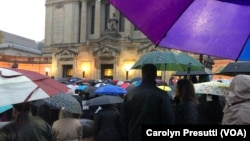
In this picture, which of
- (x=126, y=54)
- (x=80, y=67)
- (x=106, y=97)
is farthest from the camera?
(x=80, y=67)

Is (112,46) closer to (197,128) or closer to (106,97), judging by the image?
(106,97)

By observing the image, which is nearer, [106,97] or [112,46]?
[106,97]

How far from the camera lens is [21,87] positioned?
3.76 m

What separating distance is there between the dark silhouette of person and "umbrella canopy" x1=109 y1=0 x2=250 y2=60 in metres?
1.01

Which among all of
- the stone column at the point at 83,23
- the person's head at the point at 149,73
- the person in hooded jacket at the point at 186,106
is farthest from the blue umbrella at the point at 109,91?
the stone column at the point at 83,23

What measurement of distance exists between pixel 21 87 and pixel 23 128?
1.68 feet

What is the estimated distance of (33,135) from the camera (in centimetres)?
402

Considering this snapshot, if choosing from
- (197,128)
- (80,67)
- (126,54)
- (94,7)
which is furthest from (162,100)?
(94,7)

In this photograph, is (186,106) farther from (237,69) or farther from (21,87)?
(237,69)

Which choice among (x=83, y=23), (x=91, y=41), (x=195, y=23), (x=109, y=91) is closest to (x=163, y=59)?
(x=109, y=91)

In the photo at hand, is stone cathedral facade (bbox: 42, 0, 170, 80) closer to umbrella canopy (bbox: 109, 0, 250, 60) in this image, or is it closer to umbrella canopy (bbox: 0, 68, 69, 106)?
umbrella canopy (bbox: 109, 0, 250, 60)

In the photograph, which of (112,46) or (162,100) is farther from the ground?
(112,46)

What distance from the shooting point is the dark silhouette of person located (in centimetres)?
484

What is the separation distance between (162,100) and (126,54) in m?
32.5
